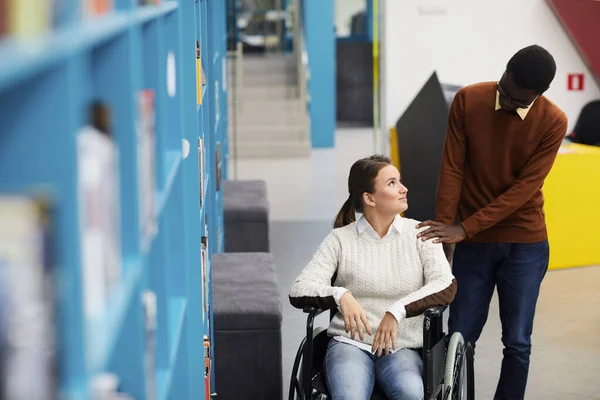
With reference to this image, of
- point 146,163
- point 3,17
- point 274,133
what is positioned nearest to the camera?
point 3,17

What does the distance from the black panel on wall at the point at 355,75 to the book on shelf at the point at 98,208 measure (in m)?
14.8

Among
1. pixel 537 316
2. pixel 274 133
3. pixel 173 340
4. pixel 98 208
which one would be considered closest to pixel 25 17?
pixel 98 208

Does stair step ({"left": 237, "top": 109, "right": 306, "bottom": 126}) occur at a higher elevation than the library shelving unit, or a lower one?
lower

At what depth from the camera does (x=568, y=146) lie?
7.15m

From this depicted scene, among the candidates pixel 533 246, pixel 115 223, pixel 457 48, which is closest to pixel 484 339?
pixel 533 246

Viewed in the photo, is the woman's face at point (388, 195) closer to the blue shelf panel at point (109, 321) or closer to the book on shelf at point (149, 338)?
the book on shelf at point (149, 338)

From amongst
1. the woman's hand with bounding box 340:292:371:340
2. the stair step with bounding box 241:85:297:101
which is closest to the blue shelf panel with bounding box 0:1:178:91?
the woman's hand with bounding box 340:292:371:340

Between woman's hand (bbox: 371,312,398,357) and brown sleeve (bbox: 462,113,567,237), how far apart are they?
2.22 ft

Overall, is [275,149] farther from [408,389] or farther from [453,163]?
[408,389]

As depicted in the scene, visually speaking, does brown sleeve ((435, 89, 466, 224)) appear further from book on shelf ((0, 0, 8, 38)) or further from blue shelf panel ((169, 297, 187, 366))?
book on shelf ((0, 0, 8, 38))

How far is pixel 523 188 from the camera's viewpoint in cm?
363

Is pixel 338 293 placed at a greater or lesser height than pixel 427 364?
greater

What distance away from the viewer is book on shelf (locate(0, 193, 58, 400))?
960mm

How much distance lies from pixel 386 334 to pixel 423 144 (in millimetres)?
4204
